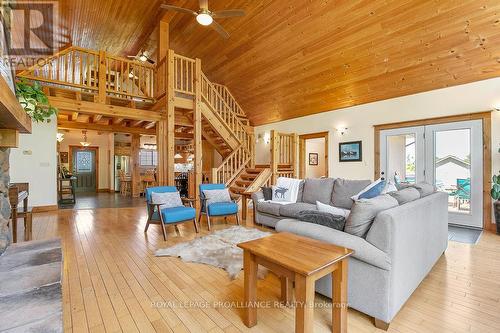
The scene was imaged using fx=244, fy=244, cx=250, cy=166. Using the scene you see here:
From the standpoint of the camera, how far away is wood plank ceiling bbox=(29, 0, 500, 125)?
377cm

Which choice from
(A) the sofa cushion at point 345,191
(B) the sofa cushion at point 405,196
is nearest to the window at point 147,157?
(A) the sofa cushion at point 345,191

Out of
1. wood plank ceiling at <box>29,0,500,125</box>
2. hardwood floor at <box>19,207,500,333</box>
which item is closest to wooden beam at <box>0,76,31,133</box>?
hardwood floor at <box>19,207,500,333</box>

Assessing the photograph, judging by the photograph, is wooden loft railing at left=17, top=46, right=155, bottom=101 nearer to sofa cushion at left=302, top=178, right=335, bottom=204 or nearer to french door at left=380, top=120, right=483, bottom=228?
sofa cushion at left=302, top=178, right=335, bottom=204

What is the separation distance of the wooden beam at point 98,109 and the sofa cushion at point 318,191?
4.26 m

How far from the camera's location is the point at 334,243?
1.94 m

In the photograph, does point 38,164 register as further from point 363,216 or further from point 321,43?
point 363,216

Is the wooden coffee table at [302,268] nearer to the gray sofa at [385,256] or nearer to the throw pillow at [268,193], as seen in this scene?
the gray sofa at [385,256]

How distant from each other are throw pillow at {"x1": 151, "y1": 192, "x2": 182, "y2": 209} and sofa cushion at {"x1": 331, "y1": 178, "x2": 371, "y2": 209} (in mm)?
2751

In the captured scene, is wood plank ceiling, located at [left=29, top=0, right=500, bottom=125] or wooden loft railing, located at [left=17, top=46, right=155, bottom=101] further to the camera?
wooden loft railing, located at [left=17, top=46, right=155, bottom=101]

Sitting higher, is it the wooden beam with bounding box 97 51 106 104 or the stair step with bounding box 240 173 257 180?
the wooden beam with bounding box 97 51 106 104

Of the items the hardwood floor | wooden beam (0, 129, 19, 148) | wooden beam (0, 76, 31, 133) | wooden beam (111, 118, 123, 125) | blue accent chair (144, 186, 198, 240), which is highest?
wooden beam (111, 118, 123, 125)

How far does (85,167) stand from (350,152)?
10607mm

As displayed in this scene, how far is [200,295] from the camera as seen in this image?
7.29ft

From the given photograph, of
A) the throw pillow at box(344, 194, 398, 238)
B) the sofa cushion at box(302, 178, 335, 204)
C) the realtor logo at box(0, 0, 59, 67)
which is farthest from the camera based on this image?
the sofa cushion at box(302, 178, 335, 204)
